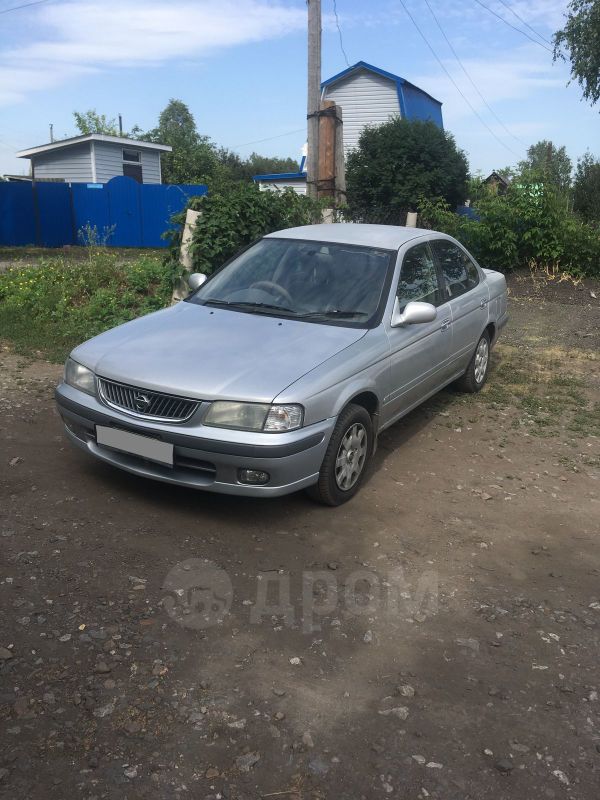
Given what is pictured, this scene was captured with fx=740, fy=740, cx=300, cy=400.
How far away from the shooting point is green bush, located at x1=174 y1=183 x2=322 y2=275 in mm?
8625

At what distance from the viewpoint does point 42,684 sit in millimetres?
2885

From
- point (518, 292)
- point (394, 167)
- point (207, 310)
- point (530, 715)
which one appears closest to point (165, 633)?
point (530, 715)

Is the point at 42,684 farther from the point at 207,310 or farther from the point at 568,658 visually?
the point at 207,310

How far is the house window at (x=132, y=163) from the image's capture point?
92.6ft

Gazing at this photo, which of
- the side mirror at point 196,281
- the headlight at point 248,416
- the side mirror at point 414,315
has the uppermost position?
the side mirror at point 196,281

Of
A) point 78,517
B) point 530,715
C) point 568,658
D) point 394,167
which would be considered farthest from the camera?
point 394,167

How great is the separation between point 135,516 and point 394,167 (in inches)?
756

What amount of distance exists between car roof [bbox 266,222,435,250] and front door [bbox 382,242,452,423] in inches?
5.6

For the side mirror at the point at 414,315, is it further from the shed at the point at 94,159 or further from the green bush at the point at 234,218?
the shed at the point at 94,159

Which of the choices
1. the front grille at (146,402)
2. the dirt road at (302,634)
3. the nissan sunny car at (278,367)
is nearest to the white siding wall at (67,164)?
the nissan sunny car at (278,367)

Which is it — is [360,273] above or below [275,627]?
above

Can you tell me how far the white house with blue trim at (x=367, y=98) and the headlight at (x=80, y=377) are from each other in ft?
80.1

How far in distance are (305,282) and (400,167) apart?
58.1ft

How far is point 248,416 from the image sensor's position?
13.1ft
